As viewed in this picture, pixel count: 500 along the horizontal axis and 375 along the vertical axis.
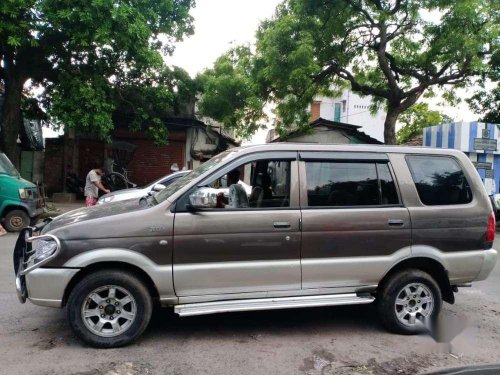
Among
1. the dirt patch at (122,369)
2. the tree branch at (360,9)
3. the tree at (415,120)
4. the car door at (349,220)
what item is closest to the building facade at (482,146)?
the tree branch at (360,9)

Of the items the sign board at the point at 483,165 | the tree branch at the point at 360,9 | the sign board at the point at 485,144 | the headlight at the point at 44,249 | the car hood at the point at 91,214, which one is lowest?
the headlight at the point at 44,249

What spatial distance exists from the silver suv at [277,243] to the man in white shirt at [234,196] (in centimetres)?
2

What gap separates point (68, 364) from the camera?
3.68 metres

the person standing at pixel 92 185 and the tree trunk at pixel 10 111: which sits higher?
the tree trunk at pixel 10 111

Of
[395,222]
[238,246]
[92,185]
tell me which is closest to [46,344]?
[238,246]

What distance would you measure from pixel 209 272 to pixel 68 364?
1384mm

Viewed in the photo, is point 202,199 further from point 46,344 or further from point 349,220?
point 46,344

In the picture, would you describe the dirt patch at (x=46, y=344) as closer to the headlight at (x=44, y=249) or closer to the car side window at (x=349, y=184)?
the headlight at (x=44, y=249)

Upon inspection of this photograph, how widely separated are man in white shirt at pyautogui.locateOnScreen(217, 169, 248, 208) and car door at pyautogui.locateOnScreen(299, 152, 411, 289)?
60cm

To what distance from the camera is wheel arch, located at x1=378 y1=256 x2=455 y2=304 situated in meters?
4.61

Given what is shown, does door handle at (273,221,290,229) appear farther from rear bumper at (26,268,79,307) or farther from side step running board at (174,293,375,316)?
rear bumper at (26,268,79,307)

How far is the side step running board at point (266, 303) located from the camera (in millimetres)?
4031

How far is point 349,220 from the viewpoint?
4.40 metres

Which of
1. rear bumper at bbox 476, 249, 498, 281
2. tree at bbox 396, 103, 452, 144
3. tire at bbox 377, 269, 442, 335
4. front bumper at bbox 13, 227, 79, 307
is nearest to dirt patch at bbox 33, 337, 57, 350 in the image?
front bumper at bbox 13, 227, 79, 307
